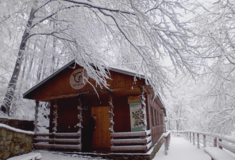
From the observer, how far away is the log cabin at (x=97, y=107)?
370 inches

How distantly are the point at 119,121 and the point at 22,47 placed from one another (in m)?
7.38

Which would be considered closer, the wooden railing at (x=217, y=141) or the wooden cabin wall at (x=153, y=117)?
the wooden railing at (x=217, y=141)

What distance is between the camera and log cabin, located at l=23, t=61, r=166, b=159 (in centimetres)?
941

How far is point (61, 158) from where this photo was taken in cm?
912

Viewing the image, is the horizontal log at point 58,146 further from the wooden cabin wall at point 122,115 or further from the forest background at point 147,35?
the forest background at point 147,35

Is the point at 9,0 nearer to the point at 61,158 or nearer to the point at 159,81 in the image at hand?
the point at 159,81

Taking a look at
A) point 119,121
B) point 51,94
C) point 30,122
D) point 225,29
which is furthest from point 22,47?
point 225,29

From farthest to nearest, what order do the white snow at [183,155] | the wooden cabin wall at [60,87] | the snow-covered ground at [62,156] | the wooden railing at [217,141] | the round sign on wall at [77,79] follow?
the round sign on wall at [77,79], the wooden cabin wall at [60,87], the snow-covered ground at [62,156], the white snow at [183,155], the wooden railing at [217,141]

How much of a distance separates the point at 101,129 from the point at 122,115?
1909 mm

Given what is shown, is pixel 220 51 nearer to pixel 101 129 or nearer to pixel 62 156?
pixel 101 129

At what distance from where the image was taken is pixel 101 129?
1216cm

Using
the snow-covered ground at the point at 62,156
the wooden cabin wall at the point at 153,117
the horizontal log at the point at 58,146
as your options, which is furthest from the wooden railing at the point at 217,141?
the horizontal log at the point at 58,146

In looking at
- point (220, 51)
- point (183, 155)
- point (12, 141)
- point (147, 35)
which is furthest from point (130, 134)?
point (147, 35)

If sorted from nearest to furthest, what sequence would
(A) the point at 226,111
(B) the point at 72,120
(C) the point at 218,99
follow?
(A) the point at 226,111 → (C) the point at 218,99 → (B) the point at 72,120
